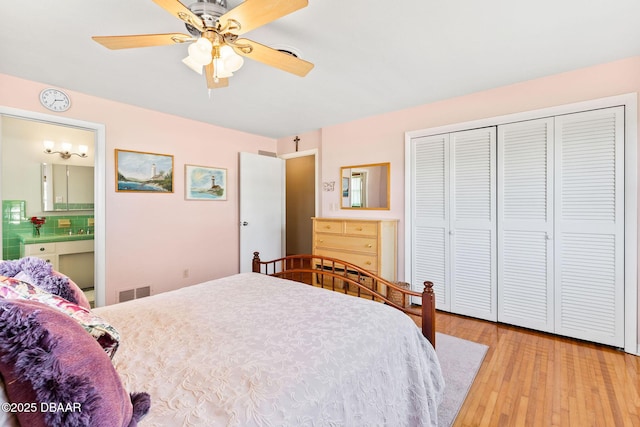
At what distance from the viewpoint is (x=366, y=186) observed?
12.4 ft

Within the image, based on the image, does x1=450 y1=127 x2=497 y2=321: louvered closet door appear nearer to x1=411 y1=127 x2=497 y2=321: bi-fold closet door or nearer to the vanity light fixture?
x1=411 y1=127 x2=497 y2=321: bi-fold closet door

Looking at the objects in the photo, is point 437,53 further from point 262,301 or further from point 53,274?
point 53,274

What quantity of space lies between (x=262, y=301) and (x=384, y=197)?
2350 mm

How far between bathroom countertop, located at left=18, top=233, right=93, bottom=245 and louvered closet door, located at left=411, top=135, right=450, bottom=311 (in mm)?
4333

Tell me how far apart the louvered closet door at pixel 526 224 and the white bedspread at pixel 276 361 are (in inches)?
67.4

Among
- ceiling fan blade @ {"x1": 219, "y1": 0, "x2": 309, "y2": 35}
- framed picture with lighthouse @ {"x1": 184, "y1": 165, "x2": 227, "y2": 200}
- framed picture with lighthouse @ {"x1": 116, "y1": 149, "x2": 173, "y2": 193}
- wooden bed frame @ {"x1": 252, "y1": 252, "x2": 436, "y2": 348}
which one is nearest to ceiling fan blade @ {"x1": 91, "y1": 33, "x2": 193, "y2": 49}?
→ ceiling fan blade @ {"x1": 219, "y1": 0, "x2": 309, "y2": 35}

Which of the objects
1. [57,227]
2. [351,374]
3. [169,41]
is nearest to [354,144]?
[169,41]

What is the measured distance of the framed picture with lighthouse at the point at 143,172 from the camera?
10.5 feet

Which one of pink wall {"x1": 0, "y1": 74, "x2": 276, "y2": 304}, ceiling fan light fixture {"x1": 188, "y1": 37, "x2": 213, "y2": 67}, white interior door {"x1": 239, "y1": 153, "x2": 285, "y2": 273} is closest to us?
ceiling fan light fixture {"x1": 188, "y1": 37, "x2": 213, "y2": 67}

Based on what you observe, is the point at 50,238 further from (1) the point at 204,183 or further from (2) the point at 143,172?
(1) the point at 204,183

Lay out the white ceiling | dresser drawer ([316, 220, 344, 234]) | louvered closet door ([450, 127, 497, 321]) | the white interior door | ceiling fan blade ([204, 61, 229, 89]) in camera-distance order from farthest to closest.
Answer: the white interior door, dresser drawer ([316, 220, 344, 234]), louvered closet door ([450, 127, 497, 321]), ceiling fan blade ([204, 61, 229, 89]), the white ceiling

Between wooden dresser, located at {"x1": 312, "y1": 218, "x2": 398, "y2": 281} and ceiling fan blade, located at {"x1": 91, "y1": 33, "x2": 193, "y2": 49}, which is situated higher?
ceiling fan blade, located at {"x1": 91, "y1": 33, "x2": 193, "y2": 49}

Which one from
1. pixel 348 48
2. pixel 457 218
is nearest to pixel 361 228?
pixel 457 218

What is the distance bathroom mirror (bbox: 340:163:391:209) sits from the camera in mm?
3621
